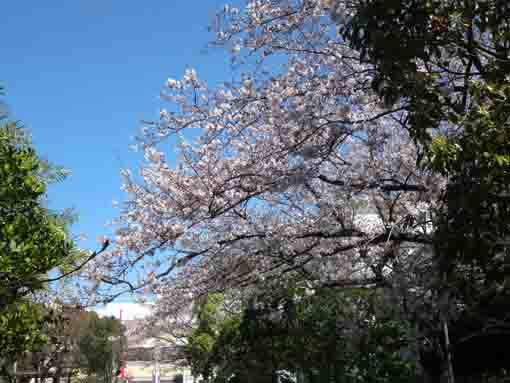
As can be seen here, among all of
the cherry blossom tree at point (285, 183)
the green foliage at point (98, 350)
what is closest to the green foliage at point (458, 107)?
the cherry blossom tree at point (285, 183)

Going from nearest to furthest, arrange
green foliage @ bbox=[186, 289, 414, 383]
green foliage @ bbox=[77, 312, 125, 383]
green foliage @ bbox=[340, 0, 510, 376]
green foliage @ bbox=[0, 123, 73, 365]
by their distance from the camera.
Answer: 1. green foliage @ bbox=[340, 0, 510, 376]
2. green foliage @ bbox=[0, 123, 73, 365]
3. green foliage @ bbox=[186, 289, 414, 383]
4. green foliage @ bbox=[77, 312, 125, 383]

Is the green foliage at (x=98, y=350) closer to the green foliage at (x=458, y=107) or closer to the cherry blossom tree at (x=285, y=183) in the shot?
the cherry blossom tree at (x=285, y=183)

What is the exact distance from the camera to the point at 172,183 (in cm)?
744

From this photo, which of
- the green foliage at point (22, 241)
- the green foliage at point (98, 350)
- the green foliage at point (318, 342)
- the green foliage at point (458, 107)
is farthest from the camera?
the green foliage at point (98, 350)

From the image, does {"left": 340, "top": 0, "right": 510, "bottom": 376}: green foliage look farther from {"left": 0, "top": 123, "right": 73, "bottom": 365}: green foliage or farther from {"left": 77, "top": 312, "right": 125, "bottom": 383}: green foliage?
{"left": 77, "top": 312, "right": 125, "bottom": 383}: green foliage

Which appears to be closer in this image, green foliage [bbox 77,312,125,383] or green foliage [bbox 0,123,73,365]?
green foliage [bbox 0,123,73,365]

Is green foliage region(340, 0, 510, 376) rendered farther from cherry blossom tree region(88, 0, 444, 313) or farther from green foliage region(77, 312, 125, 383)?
green foliage region(77, 312, 125, 383)

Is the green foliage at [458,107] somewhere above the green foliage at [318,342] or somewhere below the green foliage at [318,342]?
above

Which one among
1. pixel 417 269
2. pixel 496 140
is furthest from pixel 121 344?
pixel 496 140

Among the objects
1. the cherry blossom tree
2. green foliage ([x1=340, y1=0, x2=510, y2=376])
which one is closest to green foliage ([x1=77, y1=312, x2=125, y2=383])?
the cherry blossom tree

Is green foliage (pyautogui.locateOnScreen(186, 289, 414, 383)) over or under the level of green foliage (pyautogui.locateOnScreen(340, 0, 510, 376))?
under

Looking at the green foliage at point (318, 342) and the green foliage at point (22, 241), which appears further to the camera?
the green foliage at point (318, 342)

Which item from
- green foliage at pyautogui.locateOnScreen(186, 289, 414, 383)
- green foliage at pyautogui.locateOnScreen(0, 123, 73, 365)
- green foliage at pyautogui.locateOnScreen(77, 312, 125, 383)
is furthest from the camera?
green foliage at pyautogui.locateOnScreen(77, 312, 125, 383)

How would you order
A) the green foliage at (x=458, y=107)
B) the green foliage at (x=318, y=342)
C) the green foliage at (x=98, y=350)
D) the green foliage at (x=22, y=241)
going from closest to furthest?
1. the green foliage at (x=458, y=107)
2. the green foliage at (x=22, y=241)
3. the green foliage at (x=318, y=342)
4. the green foliage at (x=98, y=350)
